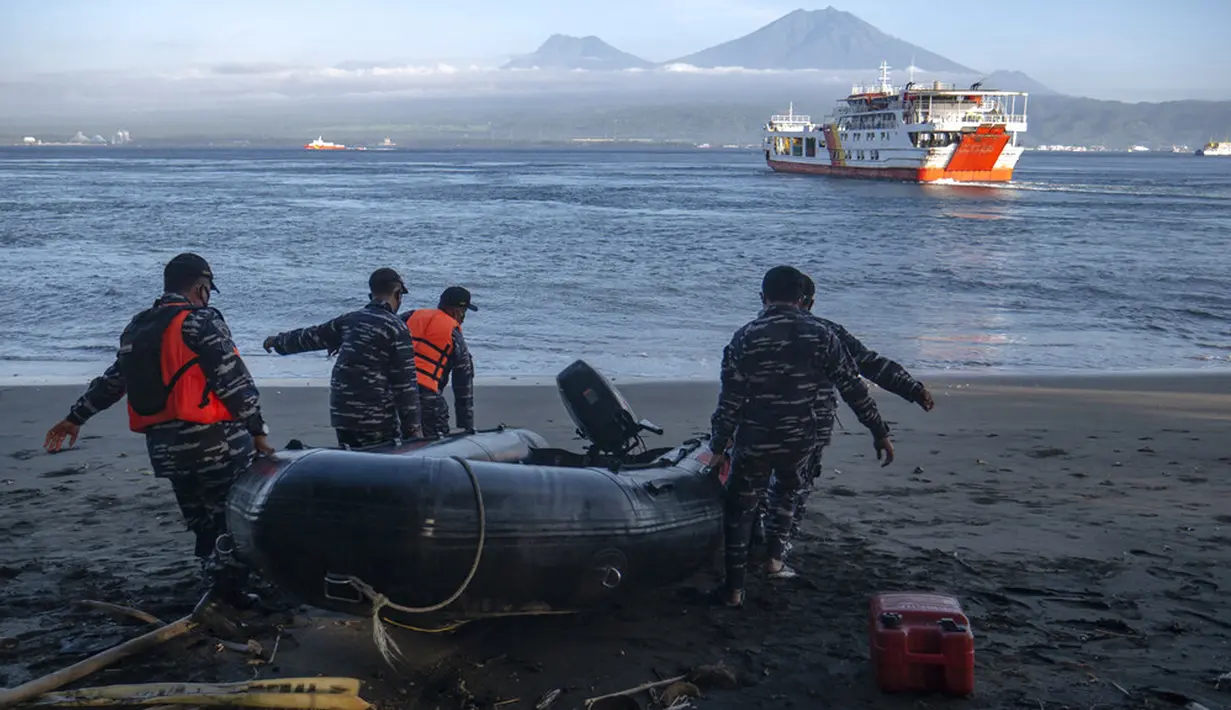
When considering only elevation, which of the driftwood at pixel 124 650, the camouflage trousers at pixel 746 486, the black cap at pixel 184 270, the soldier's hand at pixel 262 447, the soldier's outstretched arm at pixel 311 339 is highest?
the black cap at pixel 184 270

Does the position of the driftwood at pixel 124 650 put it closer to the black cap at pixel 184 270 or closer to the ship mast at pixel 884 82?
the black cap at pixel 184 270

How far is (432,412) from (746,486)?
2.06m

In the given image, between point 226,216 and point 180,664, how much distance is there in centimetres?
3524

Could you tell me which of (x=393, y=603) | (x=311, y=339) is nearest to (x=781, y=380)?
(x=393, y=603)

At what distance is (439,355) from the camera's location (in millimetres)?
5734

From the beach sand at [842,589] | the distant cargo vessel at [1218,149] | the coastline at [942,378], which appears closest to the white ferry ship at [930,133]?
the coastline at [942,378]

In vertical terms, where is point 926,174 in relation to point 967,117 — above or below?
below

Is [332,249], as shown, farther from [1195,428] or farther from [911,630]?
[911,630]

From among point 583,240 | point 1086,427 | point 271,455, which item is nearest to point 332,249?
point 583,240

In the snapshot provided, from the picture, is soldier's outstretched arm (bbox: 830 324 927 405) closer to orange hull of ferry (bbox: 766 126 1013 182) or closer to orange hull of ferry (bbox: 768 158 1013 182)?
orange hull of ferry (bbox: 766 126 1013 182)

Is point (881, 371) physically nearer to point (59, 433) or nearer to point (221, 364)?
point (221, 364)

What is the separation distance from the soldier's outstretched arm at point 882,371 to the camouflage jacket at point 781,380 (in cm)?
12

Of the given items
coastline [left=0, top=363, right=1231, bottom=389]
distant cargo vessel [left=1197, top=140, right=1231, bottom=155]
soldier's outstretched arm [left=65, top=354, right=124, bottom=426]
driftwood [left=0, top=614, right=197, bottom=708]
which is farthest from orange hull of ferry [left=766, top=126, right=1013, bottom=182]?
distant cargo vessel [left=1197, top=140, right=1231, bottom=155]

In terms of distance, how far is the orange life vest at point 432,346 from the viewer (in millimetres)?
5730
